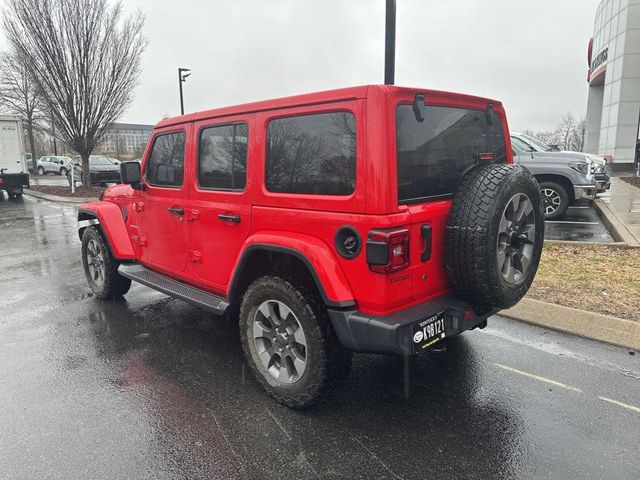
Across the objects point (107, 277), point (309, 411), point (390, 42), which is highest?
point (390, 42)

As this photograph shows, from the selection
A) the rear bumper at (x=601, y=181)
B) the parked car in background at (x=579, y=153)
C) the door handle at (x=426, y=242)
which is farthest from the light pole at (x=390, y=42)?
the rear bumper at (x=601, y=181)

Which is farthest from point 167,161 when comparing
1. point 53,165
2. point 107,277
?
point 53,165

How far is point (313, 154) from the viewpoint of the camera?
283 centimetres

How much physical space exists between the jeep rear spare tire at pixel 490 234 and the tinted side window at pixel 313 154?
737 mm

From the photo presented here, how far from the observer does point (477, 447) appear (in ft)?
8.63

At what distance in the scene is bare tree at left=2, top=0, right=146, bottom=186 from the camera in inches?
642

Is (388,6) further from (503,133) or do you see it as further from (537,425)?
(537,425)

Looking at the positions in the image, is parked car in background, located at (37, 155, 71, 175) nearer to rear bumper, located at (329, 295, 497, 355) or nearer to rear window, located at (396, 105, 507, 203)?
rear window, located at (396, 105, 507, 203)

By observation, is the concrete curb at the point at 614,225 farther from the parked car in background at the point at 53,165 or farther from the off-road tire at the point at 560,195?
the parked car in background at the point at 53,165

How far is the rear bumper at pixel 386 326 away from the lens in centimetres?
251

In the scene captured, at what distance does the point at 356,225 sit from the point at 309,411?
4.33ft

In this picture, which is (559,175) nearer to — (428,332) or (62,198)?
(428,332)

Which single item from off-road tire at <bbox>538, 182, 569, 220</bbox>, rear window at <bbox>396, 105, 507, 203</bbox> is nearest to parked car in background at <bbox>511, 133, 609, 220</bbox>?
off-road tire at <bbox>538, 182, 569, 220</bbox>

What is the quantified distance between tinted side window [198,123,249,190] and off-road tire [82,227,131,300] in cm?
199
